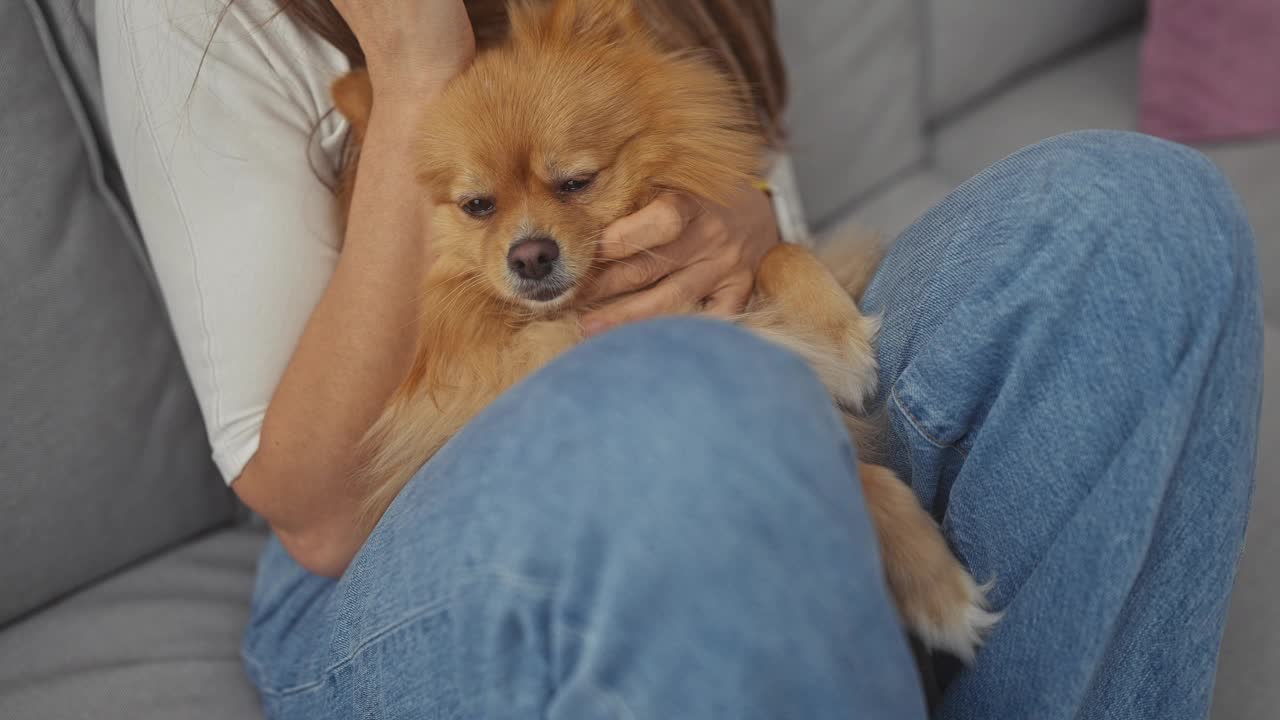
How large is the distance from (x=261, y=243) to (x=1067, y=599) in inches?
36.2

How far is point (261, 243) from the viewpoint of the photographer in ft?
3.60

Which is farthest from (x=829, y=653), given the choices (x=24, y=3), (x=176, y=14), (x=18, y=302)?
(x=24, y=3)

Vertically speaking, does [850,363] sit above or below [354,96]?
below

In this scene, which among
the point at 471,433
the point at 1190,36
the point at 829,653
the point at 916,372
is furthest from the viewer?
the point at 1190,36

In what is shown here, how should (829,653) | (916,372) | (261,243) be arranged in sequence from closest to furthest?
(829,653), (916,372), (261,243)

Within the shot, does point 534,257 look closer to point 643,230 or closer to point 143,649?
point 643,230

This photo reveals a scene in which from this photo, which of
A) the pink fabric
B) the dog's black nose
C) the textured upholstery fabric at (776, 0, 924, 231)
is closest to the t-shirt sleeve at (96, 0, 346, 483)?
the dog's black nose

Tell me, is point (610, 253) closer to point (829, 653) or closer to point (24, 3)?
point (829, 653)

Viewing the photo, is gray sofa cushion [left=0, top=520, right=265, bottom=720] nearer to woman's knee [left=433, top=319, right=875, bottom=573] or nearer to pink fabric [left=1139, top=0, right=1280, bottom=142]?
woman's knee [left=433, top=319, right=875, bottom=573]

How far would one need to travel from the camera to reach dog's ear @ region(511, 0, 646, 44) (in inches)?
45.4

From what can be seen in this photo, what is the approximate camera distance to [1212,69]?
204 cm

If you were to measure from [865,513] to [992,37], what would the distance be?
190 centimetres

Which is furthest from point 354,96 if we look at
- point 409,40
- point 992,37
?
point 992,37

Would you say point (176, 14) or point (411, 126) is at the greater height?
point (176, 14)
